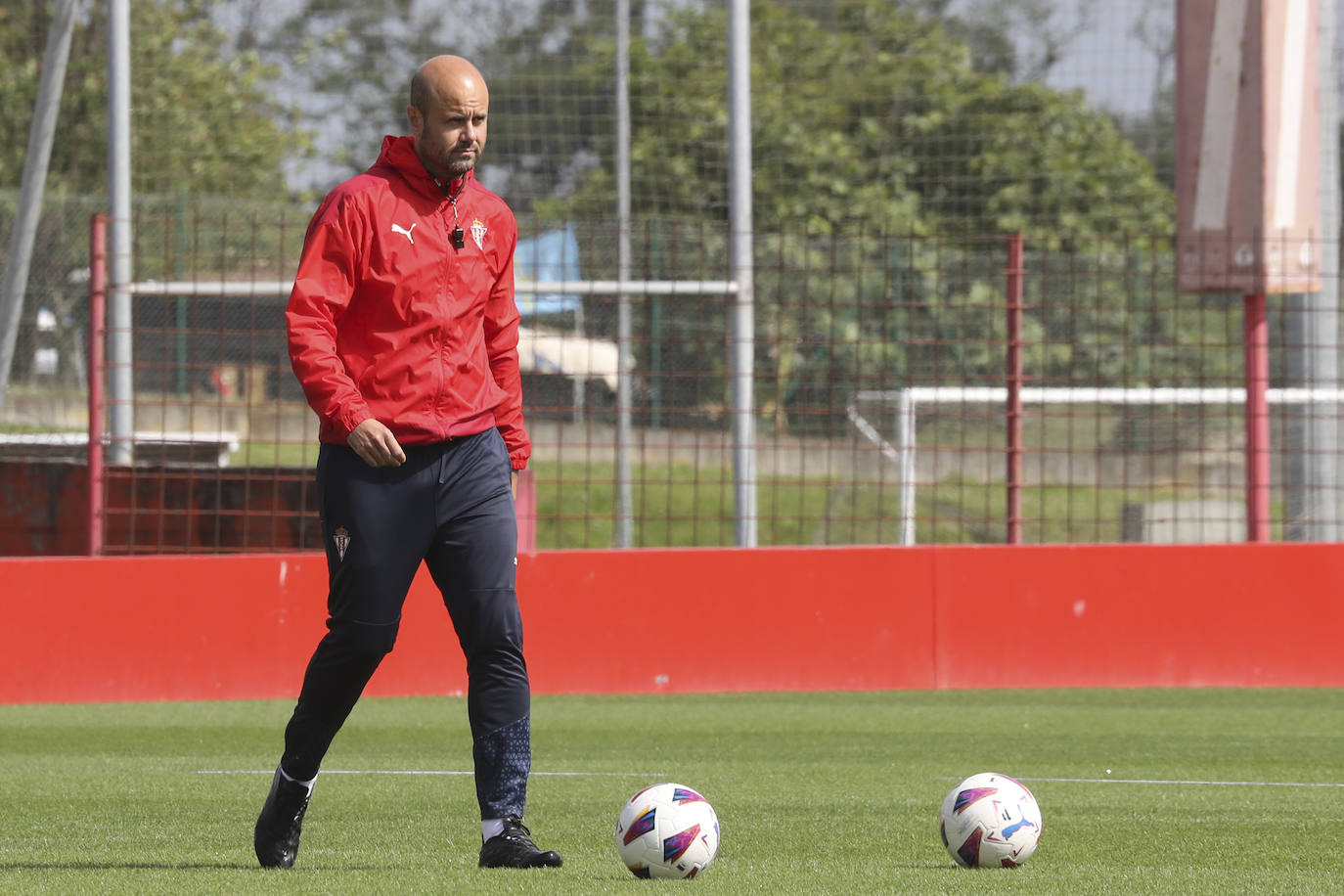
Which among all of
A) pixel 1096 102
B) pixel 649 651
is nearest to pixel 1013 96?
pixel 1096 102

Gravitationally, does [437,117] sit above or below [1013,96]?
below

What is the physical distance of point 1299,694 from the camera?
32.9ft

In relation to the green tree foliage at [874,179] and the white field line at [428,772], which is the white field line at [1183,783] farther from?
the green tree foliage at [874,179]

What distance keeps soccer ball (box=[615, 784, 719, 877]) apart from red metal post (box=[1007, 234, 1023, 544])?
6.21 meters

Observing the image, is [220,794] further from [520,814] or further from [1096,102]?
[1096,102]

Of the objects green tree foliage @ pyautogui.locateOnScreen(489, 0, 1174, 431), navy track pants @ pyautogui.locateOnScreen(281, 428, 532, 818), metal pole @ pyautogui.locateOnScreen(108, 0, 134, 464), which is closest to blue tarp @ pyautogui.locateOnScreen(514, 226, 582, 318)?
green tree foliage @ pyautogui.locateOnScreen(489, 0, 1174, 431)

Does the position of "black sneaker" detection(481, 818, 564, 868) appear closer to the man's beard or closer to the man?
the man

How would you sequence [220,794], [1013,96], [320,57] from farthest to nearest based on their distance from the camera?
[1013,96] < [320,57] < [220,794]

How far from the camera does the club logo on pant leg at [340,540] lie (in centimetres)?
482

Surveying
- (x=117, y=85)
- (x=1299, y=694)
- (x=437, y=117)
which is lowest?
(x=1299, y=694)

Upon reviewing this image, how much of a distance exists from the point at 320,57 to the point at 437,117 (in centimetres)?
1415

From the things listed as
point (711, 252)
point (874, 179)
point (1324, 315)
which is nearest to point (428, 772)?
point (1324, 315)

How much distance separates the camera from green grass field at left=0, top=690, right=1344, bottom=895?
15.8ft

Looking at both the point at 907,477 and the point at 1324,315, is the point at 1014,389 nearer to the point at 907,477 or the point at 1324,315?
the point at 907,477
